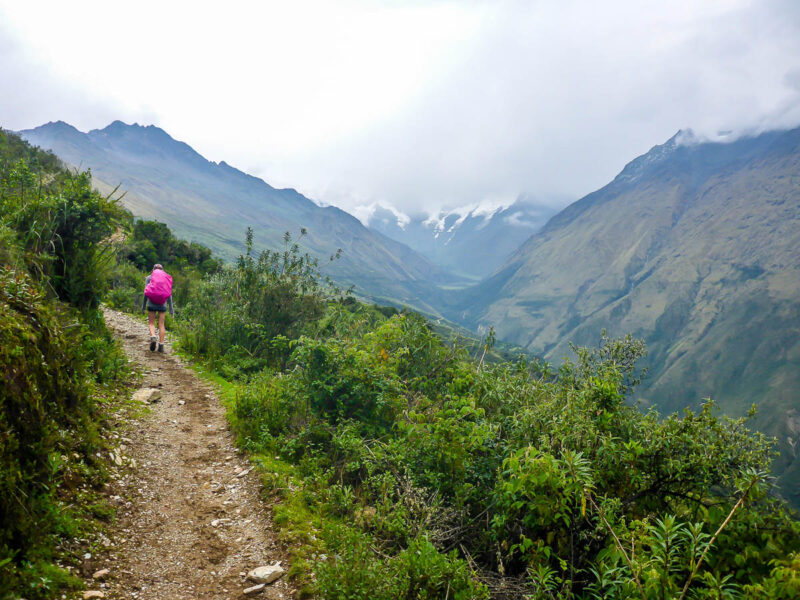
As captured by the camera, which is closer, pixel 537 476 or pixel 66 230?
pixel 537 476

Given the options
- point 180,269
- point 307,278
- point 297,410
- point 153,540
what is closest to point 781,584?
point 153,540

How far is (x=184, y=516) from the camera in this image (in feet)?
17.6

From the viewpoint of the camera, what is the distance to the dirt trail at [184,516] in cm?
425

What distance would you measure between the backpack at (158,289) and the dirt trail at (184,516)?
4619 mm

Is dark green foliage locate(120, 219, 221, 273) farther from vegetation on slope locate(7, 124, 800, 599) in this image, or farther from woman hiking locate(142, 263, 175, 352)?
vegetation on slope locate(7, 124, 800, 599)

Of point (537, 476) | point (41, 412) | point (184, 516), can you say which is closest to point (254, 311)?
point (184, 516)

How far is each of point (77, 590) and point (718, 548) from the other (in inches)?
232

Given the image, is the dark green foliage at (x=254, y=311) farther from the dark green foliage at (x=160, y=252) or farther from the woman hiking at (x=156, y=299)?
the dark green foliage at (x=160, y=252)

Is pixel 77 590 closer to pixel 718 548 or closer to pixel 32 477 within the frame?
pixel 32 477

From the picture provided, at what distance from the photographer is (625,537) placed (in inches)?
147

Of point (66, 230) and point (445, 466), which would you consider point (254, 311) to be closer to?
point (66, 230)

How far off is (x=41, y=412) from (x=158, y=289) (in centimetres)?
884

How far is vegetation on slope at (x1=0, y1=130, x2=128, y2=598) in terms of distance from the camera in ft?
11.6

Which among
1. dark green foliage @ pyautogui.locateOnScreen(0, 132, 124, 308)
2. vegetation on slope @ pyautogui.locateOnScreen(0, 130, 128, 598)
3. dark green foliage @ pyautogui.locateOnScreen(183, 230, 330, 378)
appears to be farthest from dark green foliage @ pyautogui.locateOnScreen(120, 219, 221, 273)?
vegetation on slope @ pyautogui.locateOnScreen(0, 130, 128, 598)
